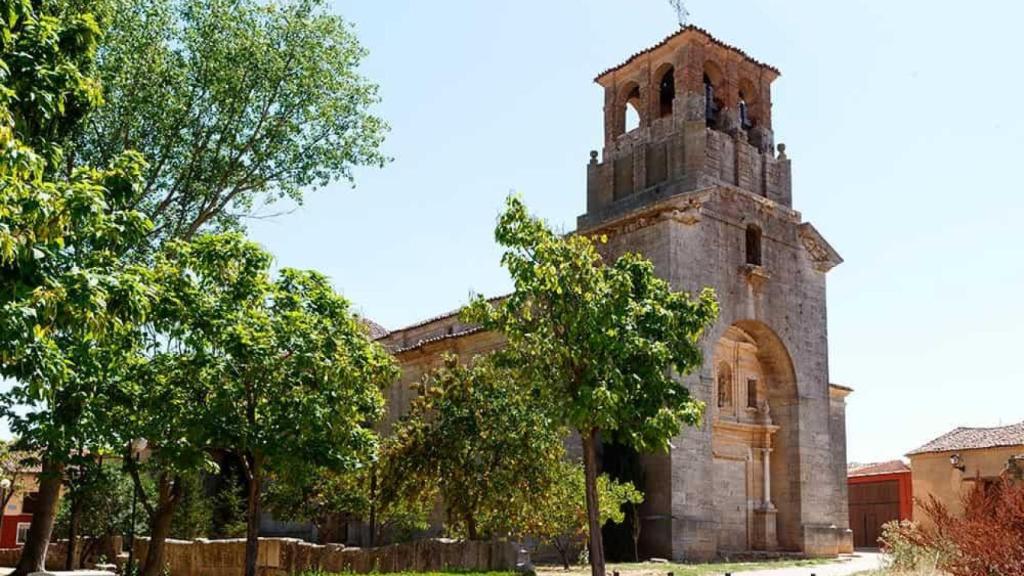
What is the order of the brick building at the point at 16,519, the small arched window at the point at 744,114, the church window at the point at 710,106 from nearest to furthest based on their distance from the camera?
1. the church window at the point at 710,106
2. the small arched window at the point at 744,114
3. the brick building at the point at 16,519

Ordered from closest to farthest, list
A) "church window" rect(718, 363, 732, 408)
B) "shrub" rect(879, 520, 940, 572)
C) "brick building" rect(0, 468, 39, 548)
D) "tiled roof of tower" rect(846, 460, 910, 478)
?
"shrub" rect(879, 520, 940, 572) < "church window" rect(718, 363, 732, 408) < "tiled roof of tower" rect(846, 460, 910, 478) < "brick building" rect(0, 468, 39, 548)

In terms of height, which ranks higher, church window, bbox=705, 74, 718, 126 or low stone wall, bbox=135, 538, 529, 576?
church window, bbox=705, 74, 718, 126

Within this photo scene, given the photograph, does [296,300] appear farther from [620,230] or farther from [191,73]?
[620,230]

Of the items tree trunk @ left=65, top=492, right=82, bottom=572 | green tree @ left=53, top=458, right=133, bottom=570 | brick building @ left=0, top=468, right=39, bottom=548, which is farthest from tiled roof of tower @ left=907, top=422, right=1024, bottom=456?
brick building @ left=0, top=468, right=39, bottom=548

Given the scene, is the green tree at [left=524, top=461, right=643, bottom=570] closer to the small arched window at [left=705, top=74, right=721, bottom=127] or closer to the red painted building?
the small arched window at [left=705, top=74, right=721, bottom=127]

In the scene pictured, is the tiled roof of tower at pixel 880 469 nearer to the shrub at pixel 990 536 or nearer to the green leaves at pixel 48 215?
the shrub at pixel 990 536

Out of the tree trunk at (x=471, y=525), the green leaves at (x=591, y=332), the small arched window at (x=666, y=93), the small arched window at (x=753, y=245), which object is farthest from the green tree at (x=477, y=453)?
the small arched window at (x=666, y=93)

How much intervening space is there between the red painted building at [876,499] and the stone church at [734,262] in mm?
12748

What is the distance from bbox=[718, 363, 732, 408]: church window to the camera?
32.0m

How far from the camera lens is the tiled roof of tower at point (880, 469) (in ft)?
152

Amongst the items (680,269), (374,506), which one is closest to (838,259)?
(680,269)

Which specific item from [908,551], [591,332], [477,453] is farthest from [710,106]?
[591,332]

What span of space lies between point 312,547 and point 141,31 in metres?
11.9

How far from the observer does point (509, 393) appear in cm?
2403
